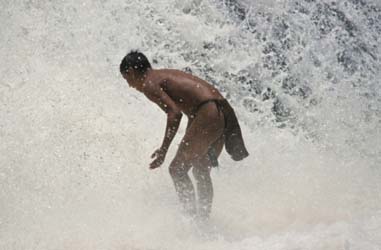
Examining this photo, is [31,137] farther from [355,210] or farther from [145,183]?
[355,210]

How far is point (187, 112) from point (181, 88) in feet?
0.66

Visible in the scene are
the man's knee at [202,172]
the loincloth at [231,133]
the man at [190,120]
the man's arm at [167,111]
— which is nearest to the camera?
the man's arm at [167,111]

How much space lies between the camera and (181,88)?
425 centimetres

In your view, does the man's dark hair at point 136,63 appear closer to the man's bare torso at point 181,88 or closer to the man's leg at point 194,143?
the man's bare torso at point 181,88

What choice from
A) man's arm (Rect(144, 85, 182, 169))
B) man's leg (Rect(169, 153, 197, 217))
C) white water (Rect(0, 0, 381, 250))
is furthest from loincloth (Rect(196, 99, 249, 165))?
white water (Rect(0, 0, 381, 250))

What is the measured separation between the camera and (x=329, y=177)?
574 centimetres

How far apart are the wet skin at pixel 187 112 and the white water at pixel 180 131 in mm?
423

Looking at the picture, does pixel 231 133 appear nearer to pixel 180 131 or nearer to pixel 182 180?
pixel 182 180

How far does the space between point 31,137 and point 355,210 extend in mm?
3232

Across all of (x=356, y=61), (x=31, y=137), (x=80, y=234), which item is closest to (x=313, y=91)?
(x=356, y=61)

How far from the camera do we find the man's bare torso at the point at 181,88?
4.19 m

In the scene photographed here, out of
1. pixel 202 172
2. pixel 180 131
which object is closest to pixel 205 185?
pixel 202 172

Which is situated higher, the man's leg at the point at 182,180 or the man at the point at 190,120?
the man at the point at 190,120

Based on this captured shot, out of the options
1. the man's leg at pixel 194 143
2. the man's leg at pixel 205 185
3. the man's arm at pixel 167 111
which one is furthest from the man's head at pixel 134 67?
the man's leg at pixel 205 185
